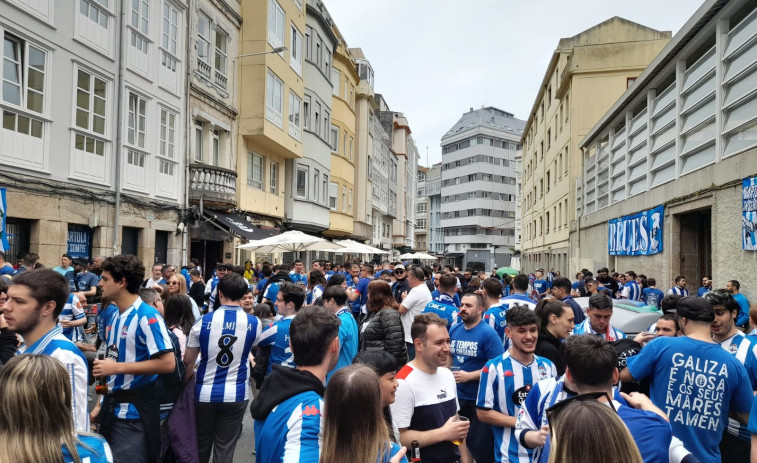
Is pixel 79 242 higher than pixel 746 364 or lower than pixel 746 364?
higher

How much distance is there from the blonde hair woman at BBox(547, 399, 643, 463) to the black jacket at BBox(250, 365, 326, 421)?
1.10 metres

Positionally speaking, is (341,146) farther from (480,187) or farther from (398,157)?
(480,187)

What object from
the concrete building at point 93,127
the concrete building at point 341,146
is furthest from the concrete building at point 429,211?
the concrete building at point 93,127

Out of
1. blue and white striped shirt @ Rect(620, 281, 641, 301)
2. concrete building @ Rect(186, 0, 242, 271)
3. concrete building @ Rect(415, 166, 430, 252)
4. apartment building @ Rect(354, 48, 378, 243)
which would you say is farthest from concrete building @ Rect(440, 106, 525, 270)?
blue and white striped shirt @ Rect(620, 281, 641, 301)

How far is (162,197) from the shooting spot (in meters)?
17.2

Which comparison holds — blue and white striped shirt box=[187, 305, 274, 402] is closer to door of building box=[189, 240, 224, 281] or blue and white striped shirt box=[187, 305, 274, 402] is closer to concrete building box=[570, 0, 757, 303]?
concrete building box=[570, 0, 757, 303]

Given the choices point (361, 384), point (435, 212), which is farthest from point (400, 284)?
point (435, 212)

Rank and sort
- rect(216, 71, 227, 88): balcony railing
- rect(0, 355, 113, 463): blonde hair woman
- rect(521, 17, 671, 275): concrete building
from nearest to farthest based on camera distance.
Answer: rect(0, 355, 113, 463): blonde hair woman
rect(216, 71, 227, 88): balcony railing
rect(521, 17, 671, 275): concrete building

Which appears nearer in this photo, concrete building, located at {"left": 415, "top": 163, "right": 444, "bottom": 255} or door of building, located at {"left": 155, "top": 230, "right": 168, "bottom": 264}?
door of building, located at {"left": 155, "top": 230, "right": 168, "bottom": 264}

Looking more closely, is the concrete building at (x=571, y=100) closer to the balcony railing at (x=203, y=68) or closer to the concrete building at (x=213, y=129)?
the concrete building at (x=213, y=129)

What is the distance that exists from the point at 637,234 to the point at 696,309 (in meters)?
13.3

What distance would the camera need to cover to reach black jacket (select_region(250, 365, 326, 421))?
2.45m

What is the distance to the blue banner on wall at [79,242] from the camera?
13.8 m

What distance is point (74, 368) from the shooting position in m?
3.01
